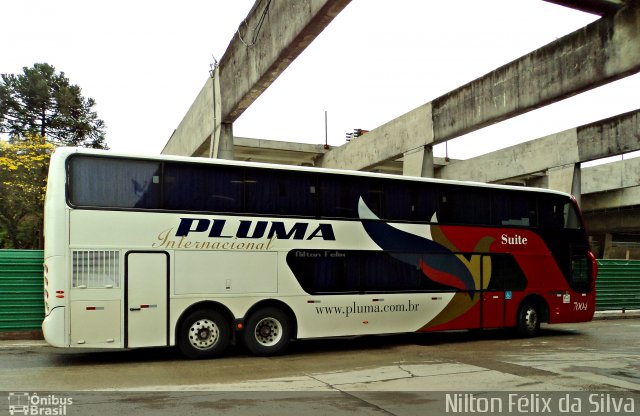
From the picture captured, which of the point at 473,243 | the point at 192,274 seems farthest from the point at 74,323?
the point at 473,243

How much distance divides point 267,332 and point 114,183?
3.98 m

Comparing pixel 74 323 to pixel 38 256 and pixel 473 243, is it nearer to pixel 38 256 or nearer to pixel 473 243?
pixel 38 256

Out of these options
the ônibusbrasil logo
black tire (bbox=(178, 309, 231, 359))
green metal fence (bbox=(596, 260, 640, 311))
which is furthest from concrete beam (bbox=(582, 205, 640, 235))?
the ônibusbrasil logo

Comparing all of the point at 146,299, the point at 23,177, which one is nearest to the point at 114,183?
the point at 146,299

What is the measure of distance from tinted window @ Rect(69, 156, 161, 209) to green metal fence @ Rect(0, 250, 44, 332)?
4.63 m

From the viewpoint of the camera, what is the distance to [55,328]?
30.6 feet

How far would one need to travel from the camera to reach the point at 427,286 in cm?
1287

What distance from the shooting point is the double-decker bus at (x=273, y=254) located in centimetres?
962

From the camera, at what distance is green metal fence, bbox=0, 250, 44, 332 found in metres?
13.0

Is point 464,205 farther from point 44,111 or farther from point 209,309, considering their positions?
point 44,111

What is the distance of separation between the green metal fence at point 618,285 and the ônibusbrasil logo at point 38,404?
809 inches

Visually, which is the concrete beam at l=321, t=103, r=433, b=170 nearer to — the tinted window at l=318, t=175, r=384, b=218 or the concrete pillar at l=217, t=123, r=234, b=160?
the concrete pillar at l=217, t=123, r=234, b=160

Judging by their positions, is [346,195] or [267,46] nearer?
[346,195]

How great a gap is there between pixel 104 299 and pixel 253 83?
24.6 ft
